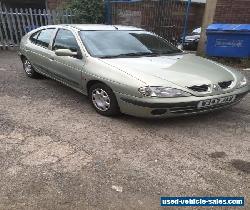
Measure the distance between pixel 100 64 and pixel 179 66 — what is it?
1.21 meters

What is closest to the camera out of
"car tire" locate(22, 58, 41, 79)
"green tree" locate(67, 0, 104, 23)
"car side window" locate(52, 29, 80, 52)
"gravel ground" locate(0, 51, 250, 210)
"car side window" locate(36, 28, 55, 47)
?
"gravel ground" locate(0, 51, 250, 210)

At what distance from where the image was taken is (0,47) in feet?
36.4

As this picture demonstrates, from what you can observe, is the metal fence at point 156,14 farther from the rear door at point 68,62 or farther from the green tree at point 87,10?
the rear door at point 68,62

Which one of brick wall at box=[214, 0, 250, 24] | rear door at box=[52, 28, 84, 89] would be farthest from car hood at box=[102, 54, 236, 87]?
brick wall at box=[214, 0, 250, 24]

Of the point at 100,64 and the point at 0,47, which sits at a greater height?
the point at 100,64

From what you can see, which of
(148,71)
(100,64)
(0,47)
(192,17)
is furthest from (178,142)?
(192,17)

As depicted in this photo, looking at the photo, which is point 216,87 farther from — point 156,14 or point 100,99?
point 156,14

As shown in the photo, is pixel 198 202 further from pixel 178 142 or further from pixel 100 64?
pixel 100 64

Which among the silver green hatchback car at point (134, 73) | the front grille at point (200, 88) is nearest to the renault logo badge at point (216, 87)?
the silver green hatchback car at point (134, 73)

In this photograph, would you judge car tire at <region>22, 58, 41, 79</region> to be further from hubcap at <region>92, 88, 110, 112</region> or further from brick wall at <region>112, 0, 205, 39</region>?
brick wall at <region>112, 0, 205, 39</region>

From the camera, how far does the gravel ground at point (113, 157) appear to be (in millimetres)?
2873

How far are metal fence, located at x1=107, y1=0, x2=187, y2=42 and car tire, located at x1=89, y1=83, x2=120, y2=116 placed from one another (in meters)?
7.99

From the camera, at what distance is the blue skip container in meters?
7.98

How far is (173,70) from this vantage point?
4289 mm
